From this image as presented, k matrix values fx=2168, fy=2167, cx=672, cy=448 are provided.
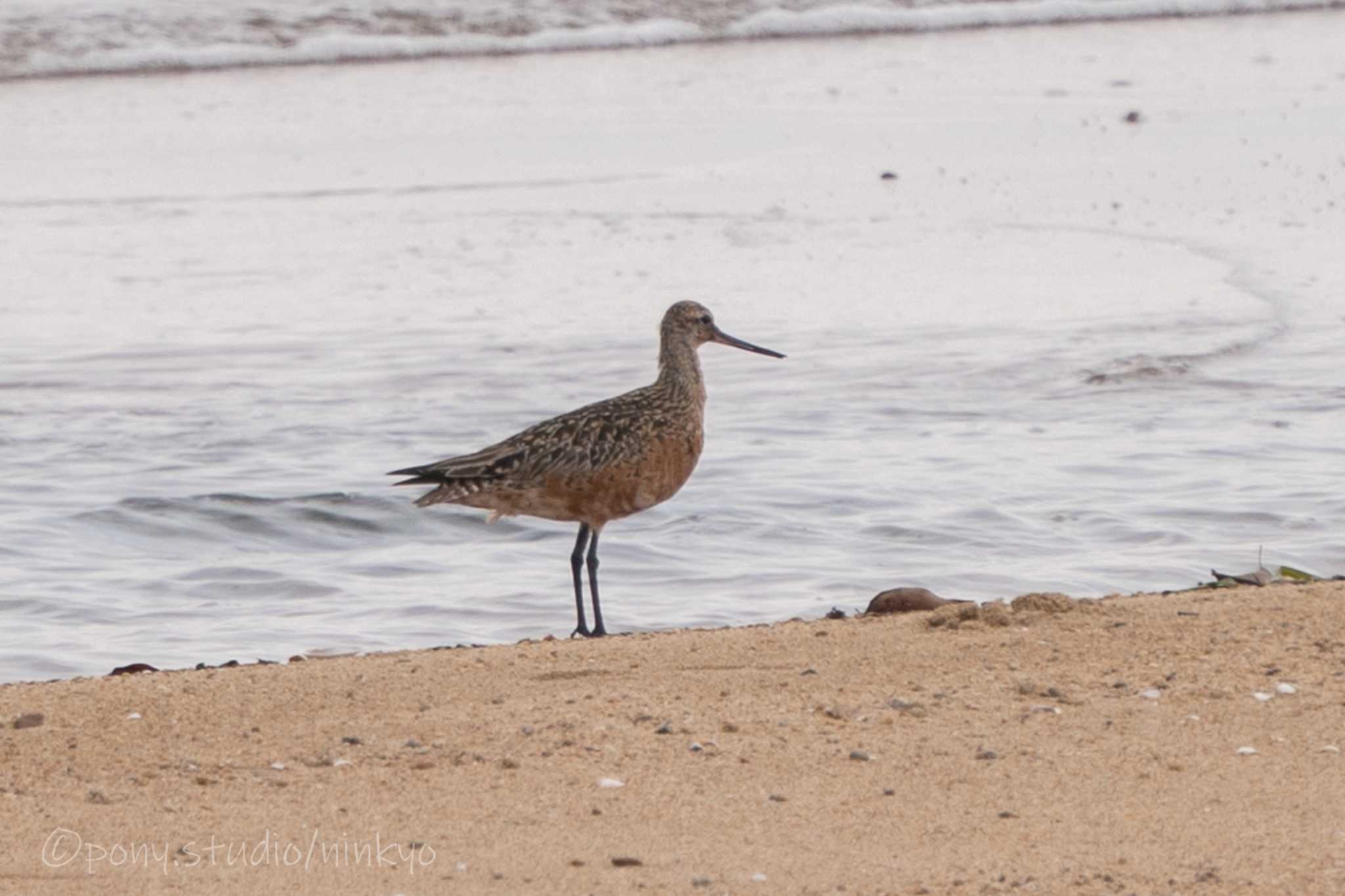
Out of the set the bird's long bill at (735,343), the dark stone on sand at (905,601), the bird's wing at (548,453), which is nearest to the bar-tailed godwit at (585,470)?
the bird's wing at (548,453)

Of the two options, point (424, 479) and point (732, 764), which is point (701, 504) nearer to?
point (424, 479)

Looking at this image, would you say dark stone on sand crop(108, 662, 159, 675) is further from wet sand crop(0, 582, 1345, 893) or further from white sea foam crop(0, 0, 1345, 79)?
white sea foam crop(0, 0, 1345, 79)

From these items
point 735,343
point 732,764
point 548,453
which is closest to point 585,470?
point 548,453

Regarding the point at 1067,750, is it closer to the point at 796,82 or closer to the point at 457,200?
the point at 457,200

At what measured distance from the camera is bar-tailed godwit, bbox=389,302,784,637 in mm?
7219

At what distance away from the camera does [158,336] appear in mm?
11852

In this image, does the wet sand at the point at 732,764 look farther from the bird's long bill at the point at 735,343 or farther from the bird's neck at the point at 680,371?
the bird's long bill at the point at 735,343

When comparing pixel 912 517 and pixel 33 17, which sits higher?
pixel 33 17

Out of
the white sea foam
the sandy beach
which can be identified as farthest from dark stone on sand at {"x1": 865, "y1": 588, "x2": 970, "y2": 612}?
the white sea foam

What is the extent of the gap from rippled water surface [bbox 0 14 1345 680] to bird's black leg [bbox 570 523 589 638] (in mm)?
240

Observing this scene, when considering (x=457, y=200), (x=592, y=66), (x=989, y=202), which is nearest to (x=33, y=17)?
(x=592, y=66)

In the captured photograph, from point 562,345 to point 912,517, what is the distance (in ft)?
11.5

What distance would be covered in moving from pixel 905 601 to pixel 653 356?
4.59m

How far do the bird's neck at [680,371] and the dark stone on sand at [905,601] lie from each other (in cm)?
129
